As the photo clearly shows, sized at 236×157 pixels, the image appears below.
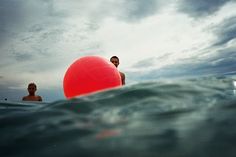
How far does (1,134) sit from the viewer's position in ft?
11.8

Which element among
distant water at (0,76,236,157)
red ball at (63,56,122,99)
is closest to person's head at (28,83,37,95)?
red ball at (63,56,122,99)

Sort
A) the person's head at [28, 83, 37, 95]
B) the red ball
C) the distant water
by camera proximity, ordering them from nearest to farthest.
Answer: the distant water
the red ball
the person's head at [28, 83, 37, 95]

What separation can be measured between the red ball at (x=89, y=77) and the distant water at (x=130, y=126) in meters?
1.34

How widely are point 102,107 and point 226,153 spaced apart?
202cm

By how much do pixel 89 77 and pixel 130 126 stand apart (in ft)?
9.75

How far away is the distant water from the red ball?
1339mm

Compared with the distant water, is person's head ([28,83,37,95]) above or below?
above

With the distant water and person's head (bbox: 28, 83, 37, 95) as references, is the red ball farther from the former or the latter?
person's head (bbox: 28, 83, 37, 95)

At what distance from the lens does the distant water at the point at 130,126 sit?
311 centimetres

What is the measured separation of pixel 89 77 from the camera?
20.7ft

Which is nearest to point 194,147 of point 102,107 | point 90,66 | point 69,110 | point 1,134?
point 102,107

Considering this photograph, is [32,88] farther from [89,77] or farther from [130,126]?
[130,126]

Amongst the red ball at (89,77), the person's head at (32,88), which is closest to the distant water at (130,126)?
the red ball at (89,77)

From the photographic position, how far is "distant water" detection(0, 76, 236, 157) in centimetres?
311
